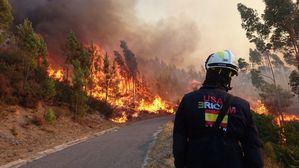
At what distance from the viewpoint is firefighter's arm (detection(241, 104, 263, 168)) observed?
12.6 ft

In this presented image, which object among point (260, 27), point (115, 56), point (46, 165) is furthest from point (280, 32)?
point (115, 56)

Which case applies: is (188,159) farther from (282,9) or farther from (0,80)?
(282,9)

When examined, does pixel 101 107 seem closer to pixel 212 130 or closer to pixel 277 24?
pixel 277 24

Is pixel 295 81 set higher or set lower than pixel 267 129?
higher

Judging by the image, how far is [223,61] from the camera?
4.07 m

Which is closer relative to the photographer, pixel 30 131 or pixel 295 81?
pixel 30 131

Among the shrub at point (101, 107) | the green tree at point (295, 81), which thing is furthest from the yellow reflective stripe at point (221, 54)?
the shrub at point (101, 107)

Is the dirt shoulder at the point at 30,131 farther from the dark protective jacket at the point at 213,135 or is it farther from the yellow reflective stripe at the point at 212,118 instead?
the yellow reflective stripe at the point at 212,118

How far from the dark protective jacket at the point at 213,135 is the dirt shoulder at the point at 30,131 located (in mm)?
12917

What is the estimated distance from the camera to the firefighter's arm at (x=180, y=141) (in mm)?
4020

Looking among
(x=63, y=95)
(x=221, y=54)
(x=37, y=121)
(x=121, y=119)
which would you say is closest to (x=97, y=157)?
(x=221, y=54)

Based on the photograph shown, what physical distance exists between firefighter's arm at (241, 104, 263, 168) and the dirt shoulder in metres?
13.4

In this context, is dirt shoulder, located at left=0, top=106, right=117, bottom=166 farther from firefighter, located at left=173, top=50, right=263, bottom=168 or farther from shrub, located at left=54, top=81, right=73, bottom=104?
firefighter, located at left=173, top=50, right=263, bottom=168

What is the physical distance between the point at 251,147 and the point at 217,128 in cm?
46
